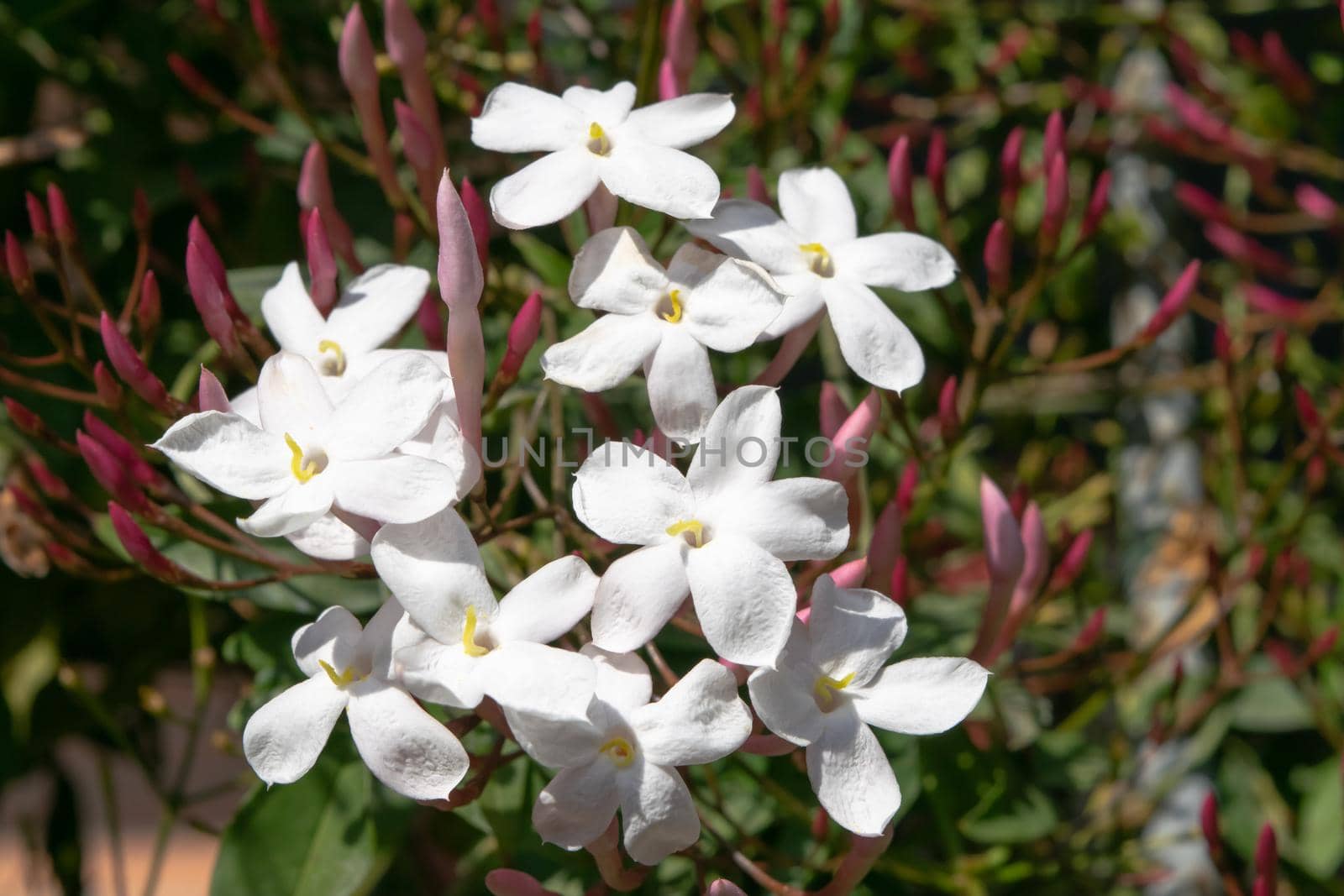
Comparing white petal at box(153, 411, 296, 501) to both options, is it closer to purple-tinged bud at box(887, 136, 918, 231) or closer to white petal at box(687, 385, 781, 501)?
white petal at box(687, 385, 781, 501)

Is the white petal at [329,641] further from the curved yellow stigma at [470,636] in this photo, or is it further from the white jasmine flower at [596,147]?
the white jasmine flower at [596,147]

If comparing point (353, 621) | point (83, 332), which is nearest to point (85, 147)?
point (83, 332)

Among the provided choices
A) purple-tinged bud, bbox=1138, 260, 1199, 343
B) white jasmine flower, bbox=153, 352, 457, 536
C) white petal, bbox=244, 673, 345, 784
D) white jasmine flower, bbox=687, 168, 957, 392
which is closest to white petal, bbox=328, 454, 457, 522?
white jasmine flower, bbox=153, 352, 457, 536

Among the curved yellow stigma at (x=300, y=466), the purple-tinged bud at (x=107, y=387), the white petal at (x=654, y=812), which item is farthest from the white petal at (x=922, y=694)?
the purple-tinged bud at (x=107, y=387)

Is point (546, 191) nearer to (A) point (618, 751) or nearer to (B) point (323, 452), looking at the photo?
(B) point (323, 452)

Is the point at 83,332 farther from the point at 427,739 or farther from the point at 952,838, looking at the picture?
the point at 952,838
